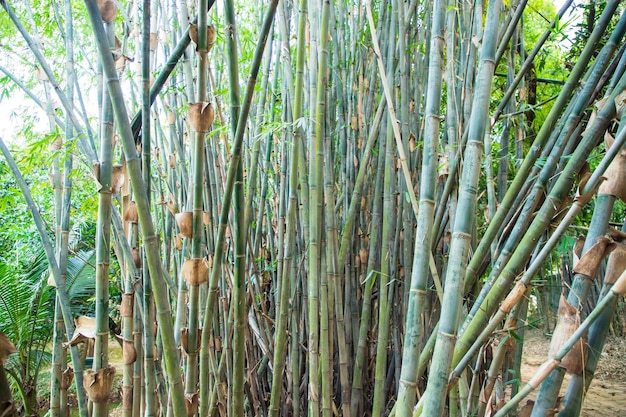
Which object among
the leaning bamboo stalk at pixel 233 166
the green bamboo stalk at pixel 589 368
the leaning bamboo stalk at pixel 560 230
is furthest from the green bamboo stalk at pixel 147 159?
the green bamboo stalk at pixel 589 368

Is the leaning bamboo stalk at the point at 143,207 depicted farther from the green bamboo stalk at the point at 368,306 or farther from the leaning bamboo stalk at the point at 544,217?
the green bamboo stalk at the point at 368,306

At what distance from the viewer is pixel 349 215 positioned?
1.53 m

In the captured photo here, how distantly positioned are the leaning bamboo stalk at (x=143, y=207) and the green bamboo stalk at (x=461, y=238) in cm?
40

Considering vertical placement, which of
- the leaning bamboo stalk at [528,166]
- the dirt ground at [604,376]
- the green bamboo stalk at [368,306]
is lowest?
the dirt ground at [604,376]

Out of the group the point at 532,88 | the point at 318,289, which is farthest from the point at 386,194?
the point at 532,88

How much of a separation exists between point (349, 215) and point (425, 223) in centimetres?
82

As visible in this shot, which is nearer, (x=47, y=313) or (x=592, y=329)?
(x=592, y=329)

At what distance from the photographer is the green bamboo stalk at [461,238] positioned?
0.65 metres

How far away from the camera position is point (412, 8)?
4.78ft

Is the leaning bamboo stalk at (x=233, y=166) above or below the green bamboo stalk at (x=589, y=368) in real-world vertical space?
above

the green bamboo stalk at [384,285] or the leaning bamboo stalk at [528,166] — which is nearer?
the leaning bamboo stalk at [528,166]

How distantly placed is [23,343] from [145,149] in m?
3.28

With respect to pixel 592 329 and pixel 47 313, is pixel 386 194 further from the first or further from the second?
pixel 47 313

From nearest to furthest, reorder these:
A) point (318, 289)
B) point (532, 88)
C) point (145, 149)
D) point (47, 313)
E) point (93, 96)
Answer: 1. point (145, 149)
2. point (318, 289)
3. point (532, 88)
4. point (93, 96)
5. point (47, 313)
